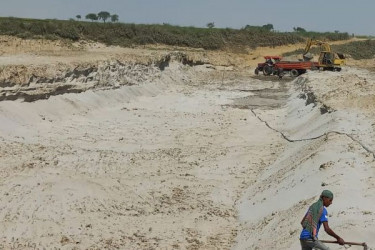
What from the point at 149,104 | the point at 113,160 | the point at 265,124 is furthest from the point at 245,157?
the point at 149,104

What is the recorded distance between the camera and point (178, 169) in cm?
1547

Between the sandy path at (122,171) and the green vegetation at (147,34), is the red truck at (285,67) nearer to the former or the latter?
the green vegetation at (147,34)

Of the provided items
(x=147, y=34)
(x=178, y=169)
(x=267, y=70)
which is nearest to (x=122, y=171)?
(x=178, y=169)

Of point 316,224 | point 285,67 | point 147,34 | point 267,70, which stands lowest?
point 316,224

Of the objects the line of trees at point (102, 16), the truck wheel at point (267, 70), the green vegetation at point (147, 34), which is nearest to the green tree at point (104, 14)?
the line of trees at point (102, 16)

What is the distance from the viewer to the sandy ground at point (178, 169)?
10.4 metres

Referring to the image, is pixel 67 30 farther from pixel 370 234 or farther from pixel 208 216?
pixel 370 234

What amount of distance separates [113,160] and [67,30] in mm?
33376

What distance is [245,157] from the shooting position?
16625 millimetres

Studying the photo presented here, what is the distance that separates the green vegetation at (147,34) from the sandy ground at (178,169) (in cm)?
1993

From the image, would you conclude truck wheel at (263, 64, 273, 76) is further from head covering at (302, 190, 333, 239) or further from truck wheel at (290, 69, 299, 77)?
head covering at (302, 190, 333, 239)

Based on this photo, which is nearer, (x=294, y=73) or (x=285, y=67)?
(x=294, y=73)

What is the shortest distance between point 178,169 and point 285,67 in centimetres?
2825

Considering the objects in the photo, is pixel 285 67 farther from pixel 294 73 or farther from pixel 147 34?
pixel 147 34
